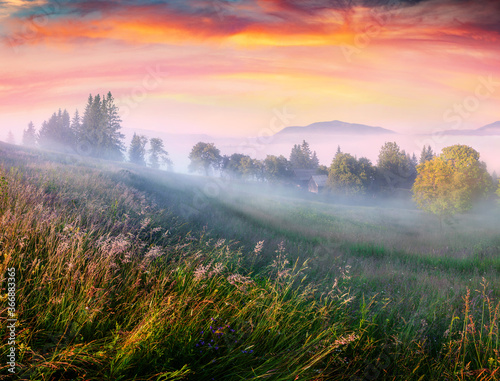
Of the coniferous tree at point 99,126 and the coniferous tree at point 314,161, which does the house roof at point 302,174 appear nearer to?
the coniferous tree at point 314,161

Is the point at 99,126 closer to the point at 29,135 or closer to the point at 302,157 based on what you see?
the point at 29,135

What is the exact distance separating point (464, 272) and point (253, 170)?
63596 millimetres

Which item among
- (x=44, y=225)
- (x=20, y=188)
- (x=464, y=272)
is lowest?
(x=464, y=272)

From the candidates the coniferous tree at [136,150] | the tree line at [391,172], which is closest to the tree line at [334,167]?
the tree line at [391,172]

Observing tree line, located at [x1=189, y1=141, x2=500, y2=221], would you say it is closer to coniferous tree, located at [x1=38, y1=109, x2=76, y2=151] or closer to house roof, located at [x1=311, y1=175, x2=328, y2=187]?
house roof, located at [x1=311, y1=175, x2=328, y2=187]

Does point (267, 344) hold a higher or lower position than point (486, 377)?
higher

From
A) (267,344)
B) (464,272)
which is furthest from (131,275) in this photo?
(464,272)

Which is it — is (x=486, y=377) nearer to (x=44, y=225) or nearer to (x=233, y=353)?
(x=233, y=353)

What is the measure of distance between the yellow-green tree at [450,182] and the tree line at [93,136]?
57.0m

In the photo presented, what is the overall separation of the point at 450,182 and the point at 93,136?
61.4 meters

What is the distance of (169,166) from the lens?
91.3m
